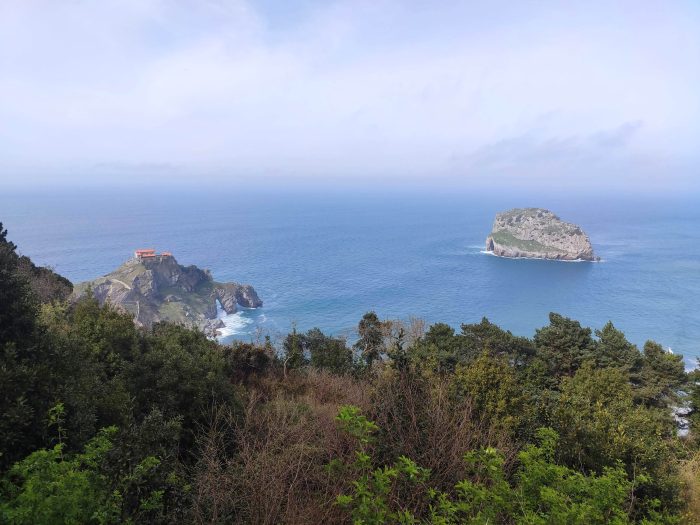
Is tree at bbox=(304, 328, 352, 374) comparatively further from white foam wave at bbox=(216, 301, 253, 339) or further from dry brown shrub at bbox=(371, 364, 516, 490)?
white foam wave at bbox=(216, 301, 253, 339)

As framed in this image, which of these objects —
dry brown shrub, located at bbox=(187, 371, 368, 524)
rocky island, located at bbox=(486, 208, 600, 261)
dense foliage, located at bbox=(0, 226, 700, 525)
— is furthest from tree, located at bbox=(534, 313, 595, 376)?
rocky island, located at bbox=(486, 208, 600, 261)

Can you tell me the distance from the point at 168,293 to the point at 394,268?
44.0m

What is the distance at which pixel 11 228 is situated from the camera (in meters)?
103

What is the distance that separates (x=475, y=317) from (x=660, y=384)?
37426mm

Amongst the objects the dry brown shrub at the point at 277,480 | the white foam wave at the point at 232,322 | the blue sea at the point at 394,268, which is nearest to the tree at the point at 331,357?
the dry brown shrub at the point at 277,480

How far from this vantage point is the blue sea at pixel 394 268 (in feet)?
193

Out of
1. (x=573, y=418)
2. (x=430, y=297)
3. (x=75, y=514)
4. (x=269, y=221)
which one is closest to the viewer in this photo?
(x=75, y=514)

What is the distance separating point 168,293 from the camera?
196ft

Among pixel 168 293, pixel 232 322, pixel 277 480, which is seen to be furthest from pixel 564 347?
pixel 168 293

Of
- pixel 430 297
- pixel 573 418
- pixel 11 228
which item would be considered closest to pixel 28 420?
pixel 573 418

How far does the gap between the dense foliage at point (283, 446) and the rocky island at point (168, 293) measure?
140ft

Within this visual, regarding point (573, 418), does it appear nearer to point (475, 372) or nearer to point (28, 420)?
point (475, 372)

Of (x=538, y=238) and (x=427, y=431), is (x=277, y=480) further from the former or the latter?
(x=538, y=238)

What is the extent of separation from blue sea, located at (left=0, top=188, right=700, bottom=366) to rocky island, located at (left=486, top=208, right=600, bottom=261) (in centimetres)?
385
